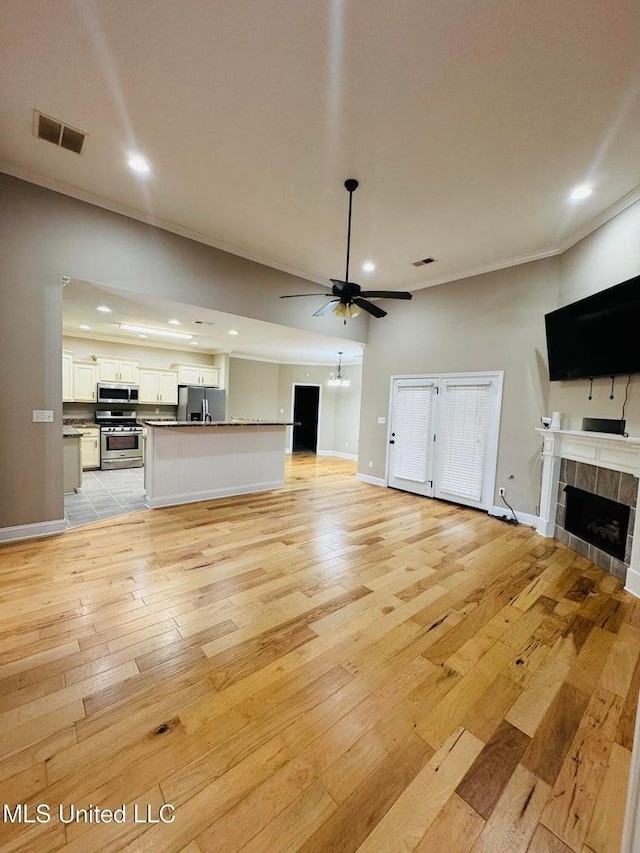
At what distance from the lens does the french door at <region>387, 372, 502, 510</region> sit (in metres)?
4.88

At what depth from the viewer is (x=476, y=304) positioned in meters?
4.98

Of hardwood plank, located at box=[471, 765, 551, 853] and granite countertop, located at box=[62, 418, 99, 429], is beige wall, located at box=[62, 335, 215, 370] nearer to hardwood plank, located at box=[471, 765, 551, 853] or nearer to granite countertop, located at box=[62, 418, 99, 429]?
granite countertop, located at box=[62, 418, 99, 429]

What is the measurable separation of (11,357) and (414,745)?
4.32 metres

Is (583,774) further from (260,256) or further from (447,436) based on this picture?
(260,256)

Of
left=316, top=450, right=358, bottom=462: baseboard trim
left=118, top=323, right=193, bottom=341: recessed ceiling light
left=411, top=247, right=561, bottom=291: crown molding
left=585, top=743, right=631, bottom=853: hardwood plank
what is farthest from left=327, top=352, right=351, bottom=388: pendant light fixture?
left=585, top=743, right=631, bottom=853: hardwood plank

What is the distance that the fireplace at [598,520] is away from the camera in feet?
10.7

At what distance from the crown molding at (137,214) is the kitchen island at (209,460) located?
234 centimetres

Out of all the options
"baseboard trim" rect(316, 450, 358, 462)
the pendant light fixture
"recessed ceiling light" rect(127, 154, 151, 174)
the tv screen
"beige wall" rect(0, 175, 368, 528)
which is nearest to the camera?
"recessed ceiling light" rect(127, 154, 151, 174)

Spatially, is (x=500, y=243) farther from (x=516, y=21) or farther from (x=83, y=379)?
(x=83, y=379)

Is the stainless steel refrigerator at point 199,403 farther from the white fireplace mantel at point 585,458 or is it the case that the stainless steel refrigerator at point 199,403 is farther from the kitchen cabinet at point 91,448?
the white fireplace mantel at point 585,458

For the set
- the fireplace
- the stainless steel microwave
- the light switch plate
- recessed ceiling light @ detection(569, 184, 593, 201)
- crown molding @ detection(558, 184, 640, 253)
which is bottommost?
the fireplace

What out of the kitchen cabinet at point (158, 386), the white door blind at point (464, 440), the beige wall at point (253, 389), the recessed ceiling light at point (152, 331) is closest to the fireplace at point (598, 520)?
the white door blind at point (464, 440)

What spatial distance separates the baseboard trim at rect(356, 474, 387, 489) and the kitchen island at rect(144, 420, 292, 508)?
1.65 metres

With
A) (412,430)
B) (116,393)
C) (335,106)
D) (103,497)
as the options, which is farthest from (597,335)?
(116,393)
